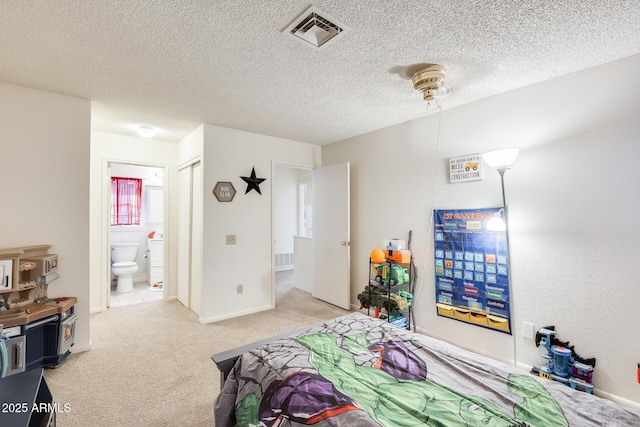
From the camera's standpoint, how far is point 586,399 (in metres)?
1.19

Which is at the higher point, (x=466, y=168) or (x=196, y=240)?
(x=466, y=168)

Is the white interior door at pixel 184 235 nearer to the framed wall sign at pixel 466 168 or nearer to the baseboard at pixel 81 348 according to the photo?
the baseboard at pixel 81 348

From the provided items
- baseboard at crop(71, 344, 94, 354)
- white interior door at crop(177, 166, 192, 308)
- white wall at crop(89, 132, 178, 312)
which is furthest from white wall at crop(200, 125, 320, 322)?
white wall at crop(89, 132, 178, 312)

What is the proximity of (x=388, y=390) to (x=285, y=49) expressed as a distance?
204 centimetres

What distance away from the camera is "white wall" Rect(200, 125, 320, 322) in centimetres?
343

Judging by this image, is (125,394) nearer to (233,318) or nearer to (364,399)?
(233,318)

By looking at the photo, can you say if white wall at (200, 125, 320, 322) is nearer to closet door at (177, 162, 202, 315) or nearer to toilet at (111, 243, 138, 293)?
closet door at (177, 162, 202, 315)

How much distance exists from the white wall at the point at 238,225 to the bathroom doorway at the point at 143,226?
2.02 meters

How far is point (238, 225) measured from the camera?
3.67 metres

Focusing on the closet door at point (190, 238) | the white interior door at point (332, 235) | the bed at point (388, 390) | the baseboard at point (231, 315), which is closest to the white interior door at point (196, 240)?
the closet door at point (190, 238)

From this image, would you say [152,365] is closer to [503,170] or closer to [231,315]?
[231,315]

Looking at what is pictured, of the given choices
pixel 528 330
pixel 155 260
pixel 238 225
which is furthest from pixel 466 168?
pixel 155 260

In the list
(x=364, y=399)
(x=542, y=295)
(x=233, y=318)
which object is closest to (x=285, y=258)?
(x=233, y=318)

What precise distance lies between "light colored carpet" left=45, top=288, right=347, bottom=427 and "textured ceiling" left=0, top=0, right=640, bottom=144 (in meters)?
2.39
